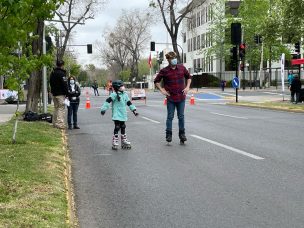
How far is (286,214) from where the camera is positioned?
5410 millimetres

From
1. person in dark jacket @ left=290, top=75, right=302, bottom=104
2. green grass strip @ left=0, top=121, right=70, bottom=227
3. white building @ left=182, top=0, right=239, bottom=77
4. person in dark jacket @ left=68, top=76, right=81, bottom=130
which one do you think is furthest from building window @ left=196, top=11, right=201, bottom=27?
green grass strip @ left=0, top=121, right=70, bottom=227

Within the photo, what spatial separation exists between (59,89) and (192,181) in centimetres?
809

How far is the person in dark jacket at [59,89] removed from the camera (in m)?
14.5

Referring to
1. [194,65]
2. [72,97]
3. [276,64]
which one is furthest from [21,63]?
[194,65]

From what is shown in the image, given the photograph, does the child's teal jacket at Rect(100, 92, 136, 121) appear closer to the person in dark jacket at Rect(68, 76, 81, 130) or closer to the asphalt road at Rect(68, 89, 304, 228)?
the asphalt road at Rect(68, 89, 304, 228)

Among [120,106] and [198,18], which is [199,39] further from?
[120,106]

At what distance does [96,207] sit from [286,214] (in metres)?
2.07

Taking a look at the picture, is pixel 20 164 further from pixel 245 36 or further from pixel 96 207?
pixel 245 36

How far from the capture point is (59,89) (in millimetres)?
14508

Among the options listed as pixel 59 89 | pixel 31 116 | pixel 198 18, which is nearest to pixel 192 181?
pixel 59 89

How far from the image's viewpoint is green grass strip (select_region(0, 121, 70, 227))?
4.88 metres

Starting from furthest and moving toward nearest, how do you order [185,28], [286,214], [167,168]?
[185,28] → [167,168] → [286,214]

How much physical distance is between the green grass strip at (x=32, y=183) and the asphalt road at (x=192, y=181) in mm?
306

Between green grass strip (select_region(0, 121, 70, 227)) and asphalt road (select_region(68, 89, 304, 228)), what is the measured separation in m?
0.31
